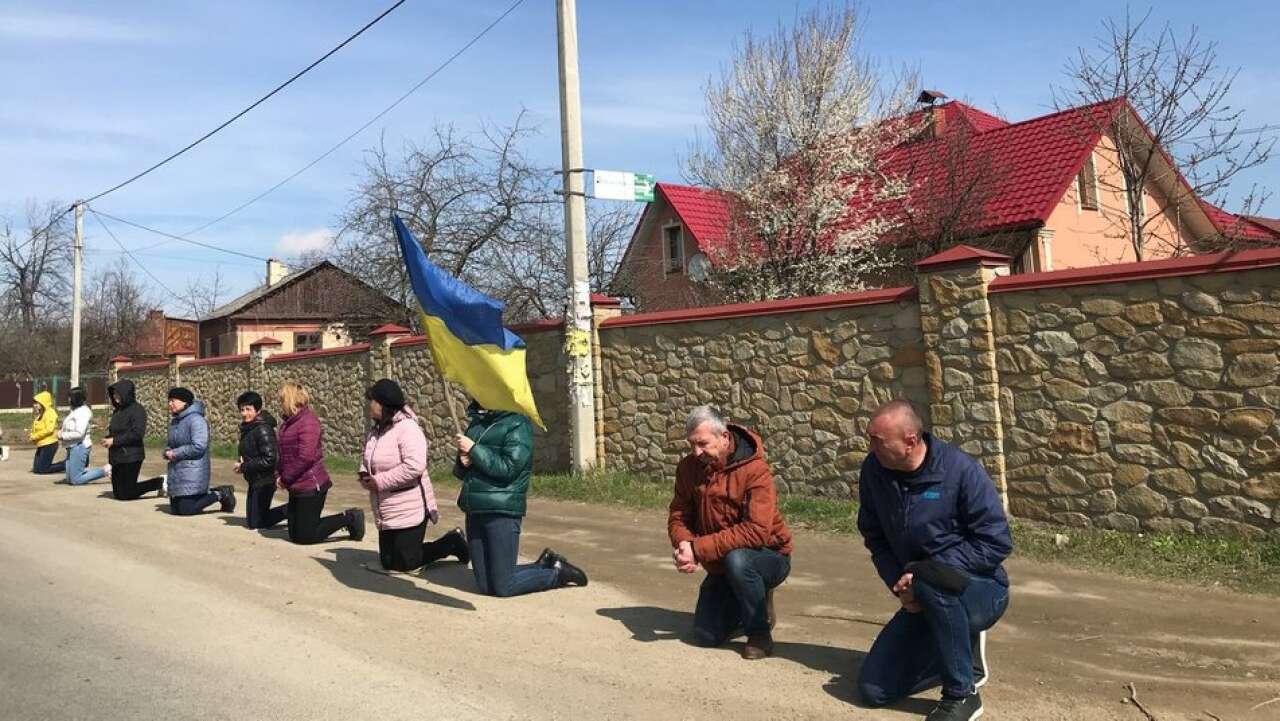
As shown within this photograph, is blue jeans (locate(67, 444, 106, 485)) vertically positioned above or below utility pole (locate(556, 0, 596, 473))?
below

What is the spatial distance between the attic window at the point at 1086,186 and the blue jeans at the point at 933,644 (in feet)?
66.0

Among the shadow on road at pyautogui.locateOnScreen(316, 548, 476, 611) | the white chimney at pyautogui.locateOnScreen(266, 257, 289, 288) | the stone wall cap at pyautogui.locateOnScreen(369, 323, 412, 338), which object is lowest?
the shadow on road at pyautogui.locateOnScreen(316, 548, 476, 611)

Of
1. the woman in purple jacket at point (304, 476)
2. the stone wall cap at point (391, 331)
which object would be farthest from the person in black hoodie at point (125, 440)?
the stone wall cap at point (391, 331)

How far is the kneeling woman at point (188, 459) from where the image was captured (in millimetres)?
10711

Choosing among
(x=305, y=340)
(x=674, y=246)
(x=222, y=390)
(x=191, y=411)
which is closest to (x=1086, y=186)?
(x=674, y=246)

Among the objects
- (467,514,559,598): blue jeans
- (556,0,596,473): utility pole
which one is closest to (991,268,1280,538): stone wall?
(467,514,559,598): blue jeans

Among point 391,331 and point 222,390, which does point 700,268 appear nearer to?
point 391,331

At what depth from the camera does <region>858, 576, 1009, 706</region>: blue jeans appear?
414 centimetres

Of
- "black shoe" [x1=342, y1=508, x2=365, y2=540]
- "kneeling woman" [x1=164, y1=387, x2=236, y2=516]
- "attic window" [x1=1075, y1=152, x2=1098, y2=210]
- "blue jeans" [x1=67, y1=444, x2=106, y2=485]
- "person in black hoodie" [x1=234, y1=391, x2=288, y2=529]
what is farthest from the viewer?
"attic window" [x1=1075, y1=152, x2=1098, y2=210]

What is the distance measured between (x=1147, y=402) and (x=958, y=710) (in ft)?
15.6

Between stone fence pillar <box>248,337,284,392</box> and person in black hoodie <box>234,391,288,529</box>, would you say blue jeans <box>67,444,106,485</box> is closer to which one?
person in black hoodie <box>234,391,288,529</box>

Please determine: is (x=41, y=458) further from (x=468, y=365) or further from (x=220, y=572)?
(x=468, y=365)

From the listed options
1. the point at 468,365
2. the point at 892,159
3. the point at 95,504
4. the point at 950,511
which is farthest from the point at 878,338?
the point at 892,159

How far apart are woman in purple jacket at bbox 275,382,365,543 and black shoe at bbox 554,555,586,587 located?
3049mm
